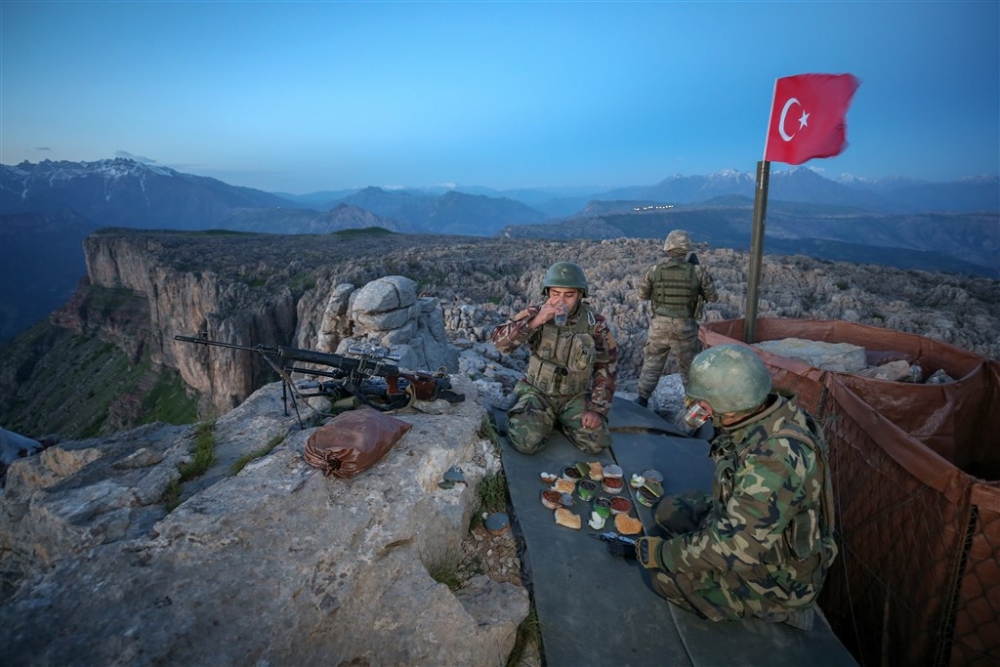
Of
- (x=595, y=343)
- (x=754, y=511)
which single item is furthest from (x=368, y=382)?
(x=754, y=511)

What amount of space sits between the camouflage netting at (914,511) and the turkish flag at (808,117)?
2440mm

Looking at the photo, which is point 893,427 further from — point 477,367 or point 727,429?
point 477,367

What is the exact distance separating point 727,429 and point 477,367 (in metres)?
7.88

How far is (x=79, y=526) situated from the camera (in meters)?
A: 3.13

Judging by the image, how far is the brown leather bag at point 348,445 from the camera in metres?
3.57

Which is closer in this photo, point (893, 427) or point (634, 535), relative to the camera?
point (893, 427)

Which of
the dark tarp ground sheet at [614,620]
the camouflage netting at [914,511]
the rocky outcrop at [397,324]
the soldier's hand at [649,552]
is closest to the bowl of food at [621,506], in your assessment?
the dark tarp ground sheet at [614,620]

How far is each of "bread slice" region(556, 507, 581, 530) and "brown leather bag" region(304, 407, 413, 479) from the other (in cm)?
167

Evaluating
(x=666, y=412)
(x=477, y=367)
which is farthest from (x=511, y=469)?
(x=477, y=367)

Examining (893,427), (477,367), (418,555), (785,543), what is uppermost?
(893,427)

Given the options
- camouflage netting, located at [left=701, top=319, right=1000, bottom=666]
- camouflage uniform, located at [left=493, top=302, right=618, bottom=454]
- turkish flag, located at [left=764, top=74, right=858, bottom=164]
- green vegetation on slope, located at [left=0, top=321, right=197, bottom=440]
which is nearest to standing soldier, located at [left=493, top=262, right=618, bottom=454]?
camouflage uniform, located at [left=493, top=302, right=618, bottom=454]

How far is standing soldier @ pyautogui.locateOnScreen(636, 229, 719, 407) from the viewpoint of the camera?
26.5 ft

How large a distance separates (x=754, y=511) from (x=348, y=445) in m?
2.89

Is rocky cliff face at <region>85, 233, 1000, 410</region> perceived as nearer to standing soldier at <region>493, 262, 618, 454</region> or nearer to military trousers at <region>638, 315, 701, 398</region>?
military trousers at <region>638, 315, 701, 398</region>
